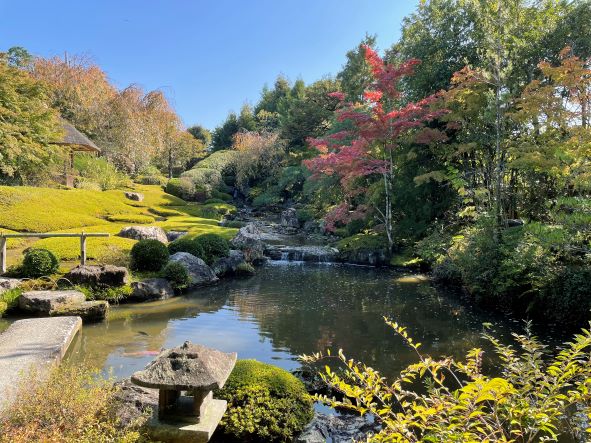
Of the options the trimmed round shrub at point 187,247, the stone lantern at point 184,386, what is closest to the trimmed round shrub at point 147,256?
the trimmed round shrub at point 187,247

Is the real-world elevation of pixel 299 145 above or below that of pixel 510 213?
above

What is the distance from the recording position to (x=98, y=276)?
32.9 ft

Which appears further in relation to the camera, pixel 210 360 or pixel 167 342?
pixel 167 342

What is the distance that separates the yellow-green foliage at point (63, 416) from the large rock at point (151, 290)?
6631 millimetres

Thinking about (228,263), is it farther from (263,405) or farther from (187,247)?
(263,405)

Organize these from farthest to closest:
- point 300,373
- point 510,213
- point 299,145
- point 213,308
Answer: point 299,145
point 510,213
point 213,308
point 300,373

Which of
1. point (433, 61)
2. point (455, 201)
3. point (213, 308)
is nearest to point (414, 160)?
point (455, 201)

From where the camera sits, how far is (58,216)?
1589cm

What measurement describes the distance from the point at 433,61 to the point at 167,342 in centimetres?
1521

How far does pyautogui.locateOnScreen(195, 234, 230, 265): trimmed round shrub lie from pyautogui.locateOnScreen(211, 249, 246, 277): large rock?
183mm

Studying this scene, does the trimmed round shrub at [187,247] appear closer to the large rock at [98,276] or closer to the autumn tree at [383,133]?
the large rock at [98,276]

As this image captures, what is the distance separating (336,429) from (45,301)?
6.79 meters

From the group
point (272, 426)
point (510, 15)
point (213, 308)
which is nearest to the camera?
point (272, 426)

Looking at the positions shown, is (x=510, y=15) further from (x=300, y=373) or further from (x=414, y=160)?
(x=300, y=373)
